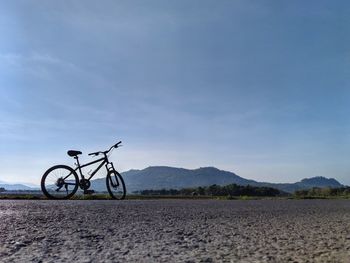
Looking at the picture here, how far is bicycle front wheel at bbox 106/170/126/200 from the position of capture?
1446 centimetres

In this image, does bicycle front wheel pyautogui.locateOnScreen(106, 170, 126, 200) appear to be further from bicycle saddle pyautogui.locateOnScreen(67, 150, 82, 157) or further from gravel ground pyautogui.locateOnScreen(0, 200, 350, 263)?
gravel ground pyautogui.locateOnScreen(0, 200, 350, 263)

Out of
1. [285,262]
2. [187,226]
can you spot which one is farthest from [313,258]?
[187,226]

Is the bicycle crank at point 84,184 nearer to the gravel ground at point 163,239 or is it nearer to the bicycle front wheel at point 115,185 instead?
the bicycle front wheel at point 115,185

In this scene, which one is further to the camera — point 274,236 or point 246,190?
point 246,190

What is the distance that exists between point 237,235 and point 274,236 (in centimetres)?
45

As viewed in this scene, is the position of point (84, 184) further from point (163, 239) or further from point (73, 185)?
point (163, 239)

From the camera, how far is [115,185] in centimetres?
1463

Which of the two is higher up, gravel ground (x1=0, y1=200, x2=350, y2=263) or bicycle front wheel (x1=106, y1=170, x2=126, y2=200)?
bicycle front wheel (x1=106, y1=170, x2=126, y2=200)

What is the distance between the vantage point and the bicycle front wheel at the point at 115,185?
1446 cm

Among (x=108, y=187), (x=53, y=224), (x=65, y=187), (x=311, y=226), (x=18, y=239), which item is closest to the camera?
(x=18, y=239)

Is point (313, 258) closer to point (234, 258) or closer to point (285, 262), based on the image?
point (285, 262)

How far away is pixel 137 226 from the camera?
5.90m

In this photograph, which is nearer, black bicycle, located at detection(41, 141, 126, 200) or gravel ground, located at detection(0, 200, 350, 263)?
gravel ground, located at detection(0, 200, 350, 263)

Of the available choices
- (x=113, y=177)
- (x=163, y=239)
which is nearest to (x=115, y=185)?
(x=113, y=177)
